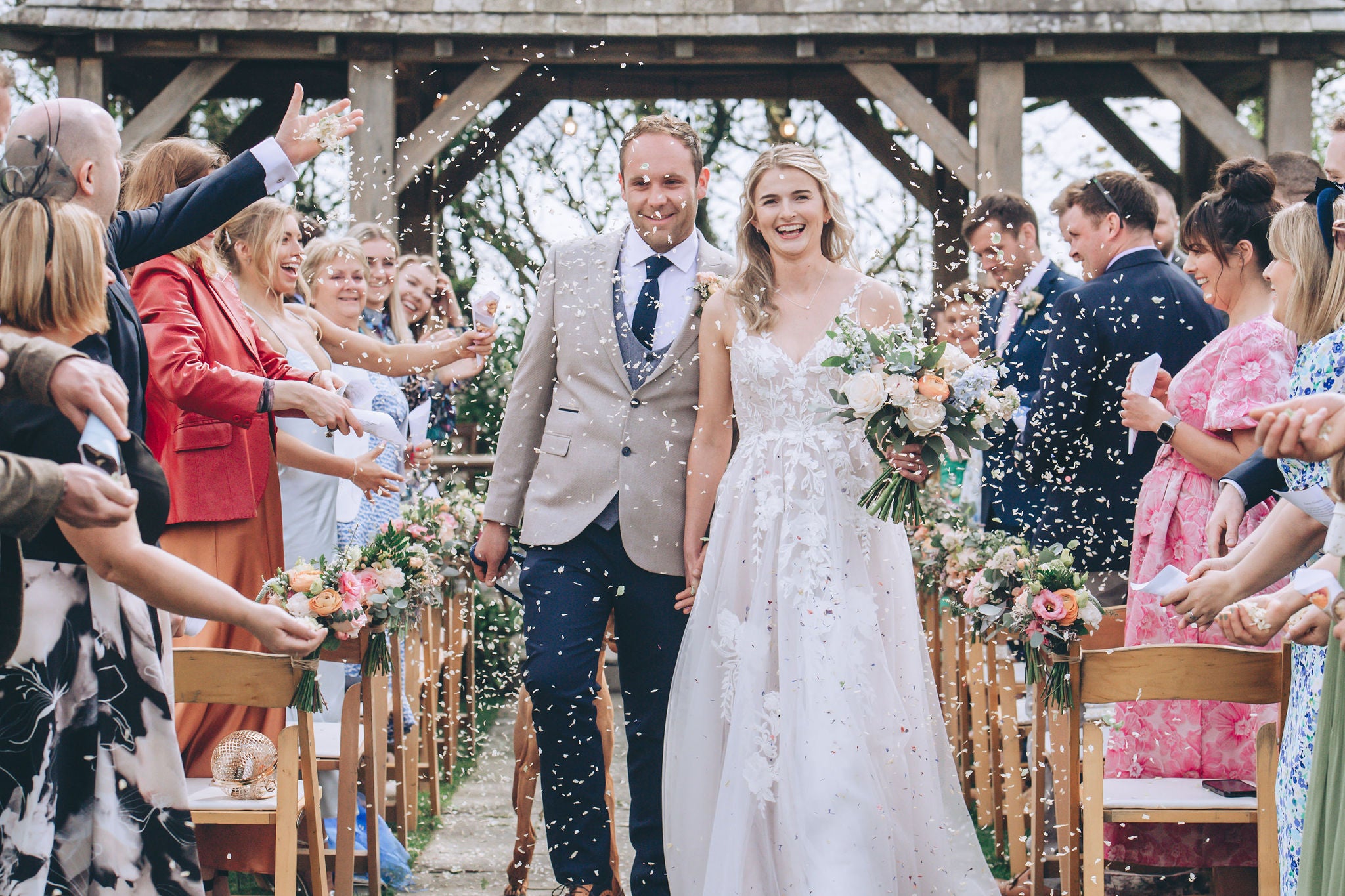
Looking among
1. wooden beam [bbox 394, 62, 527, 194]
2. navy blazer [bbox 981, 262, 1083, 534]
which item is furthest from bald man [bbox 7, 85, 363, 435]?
wooden beam [bbox 394, 62, 527, 194]

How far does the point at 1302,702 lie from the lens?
265cm

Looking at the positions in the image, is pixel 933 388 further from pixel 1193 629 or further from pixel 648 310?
pixel 1193 629

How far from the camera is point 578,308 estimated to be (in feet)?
12.5

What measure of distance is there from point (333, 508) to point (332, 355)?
803 mm

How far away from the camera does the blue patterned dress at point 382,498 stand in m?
5.11

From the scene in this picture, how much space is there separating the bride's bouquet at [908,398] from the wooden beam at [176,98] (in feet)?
22.2

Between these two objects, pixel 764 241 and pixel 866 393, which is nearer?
pixel 866 393

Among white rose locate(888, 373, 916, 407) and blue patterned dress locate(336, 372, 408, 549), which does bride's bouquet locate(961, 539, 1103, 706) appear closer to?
white rose locate(888, 373, 916, 407)

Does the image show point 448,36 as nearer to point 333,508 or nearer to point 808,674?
point 333,508

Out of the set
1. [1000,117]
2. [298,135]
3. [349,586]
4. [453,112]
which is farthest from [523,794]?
[1000,117]

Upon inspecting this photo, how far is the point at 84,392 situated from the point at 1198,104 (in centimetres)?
863

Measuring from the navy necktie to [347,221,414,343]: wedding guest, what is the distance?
2566mm

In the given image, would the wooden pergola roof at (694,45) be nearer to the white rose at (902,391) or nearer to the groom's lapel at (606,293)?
the groom's lapel at (606,293)

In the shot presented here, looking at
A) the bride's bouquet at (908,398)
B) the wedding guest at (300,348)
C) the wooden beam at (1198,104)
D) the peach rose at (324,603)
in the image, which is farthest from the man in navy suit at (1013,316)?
the wooden beam at (1198,104)
